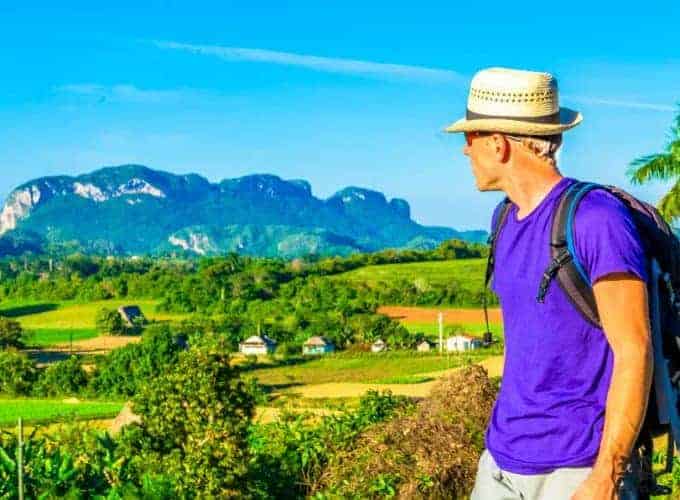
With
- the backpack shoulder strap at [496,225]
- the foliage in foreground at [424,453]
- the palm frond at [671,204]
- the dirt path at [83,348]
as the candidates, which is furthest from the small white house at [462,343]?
the backpack shoulder strap at [496,225]

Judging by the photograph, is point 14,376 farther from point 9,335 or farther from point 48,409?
point 9,335

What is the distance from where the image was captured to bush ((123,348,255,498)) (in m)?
6.19

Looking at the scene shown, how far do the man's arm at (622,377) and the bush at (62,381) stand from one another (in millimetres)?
33117

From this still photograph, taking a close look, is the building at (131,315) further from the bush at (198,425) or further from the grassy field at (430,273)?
the bush at (198,425)

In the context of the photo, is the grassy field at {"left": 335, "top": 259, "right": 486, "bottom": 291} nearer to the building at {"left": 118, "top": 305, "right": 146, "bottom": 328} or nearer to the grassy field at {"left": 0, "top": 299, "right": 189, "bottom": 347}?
the grassy field at {"left": 0, "top": 299, "right": 189, "bottom": 347}

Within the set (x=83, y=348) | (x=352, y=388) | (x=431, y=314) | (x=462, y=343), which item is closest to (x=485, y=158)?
(x=352, y=388)

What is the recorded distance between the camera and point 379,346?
45.7m

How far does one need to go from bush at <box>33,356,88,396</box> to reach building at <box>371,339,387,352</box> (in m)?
14.8

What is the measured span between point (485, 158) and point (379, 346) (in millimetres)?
43583

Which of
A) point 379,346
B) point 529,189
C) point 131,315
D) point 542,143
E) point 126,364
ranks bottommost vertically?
point 379,346

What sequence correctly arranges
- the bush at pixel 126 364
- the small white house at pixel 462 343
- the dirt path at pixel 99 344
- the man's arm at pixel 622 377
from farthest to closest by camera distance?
the dirt path at pixel 99 344, the small white house at pixel 462 343, the bush at pixel 126 364, the man's arm at pixel 622 377

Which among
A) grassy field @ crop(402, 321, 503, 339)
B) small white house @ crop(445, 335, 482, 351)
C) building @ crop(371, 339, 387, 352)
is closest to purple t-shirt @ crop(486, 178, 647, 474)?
small white house @ crop(445, 335, 482, 351)

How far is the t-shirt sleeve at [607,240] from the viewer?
204cm

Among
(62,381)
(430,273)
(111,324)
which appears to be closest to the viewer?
(62,381)
